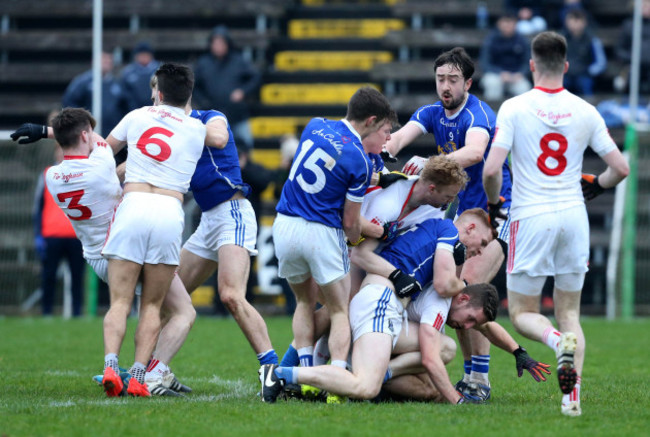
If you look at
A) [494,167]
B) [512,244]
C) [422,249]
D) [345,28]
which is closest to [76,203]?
[422,249]

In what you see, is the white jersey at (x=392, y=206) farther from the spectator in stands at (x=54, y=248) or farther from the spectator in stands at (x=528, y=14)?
the spectator in stands at (x=528, y=14)

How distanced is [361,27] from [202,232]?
14200 millimetres

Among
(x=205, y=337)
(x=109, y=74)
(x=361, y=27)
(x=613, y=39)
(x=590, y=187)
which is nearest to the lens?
(x=590, y=187)

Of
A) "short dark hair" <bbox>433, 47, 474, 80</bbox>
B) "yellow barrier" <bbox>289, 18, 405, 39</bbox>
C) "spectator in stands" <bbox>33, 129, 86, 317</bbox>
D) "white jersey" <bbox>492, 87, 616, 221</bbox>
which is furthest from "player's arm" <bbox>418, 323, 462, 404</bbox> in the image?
"yellow barrier" <bbox>289, 18, 405, 39</bbox>

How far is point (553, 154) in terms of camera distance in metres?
7.24

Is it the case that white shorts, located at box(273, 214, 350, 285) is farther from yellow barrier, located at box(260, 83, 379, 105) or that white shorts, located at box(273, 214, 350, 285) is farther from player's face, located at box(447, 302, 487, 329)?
yellow barrier, located at box(260, 83, 379, 105)

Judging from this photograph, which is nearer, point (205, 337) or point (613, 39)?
point (205, 337)

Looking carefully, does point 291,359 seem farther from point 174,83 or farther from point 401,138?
point 174,83

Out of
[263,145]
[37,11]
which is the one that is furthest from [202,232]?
[37,11]

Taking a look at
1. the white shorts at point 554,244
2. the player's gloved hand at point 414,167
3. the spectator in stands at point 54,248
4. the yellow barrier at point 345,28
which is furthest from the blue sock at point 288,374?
the yellow barrier at point 345,28

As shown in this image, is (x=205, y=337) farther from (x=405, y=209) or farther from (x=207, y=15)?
(x=207, y=15)

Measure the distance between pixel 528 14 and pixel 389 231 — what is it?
12.1m

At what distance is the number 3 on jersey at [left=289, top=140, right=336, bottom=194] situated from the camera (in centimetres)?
756

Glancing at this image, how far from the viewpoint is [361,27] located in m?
22.0
